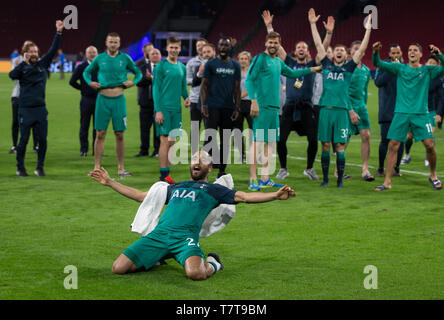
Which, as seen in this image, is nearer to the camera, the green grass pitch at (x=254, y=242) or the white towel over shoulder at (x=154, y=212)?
the green grass pitch at (x=254, y=242)

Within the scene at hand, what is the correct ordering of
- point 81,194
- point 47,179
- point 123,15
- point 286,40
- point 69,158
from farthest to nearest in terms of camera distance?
point 123,15 < point 286,40 < point 69,158 < point 47,179 < point 81,194

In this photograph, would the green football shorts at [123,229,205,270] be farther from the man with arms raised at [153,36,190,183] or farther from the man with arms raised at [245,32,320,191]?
the man with arms raised at [153,36,190,183]

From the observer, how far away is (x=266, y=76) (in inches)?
407

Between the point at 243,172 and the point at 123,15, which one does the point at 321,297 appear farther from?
the point at 123,15

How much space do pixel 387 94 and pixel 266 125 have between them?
2394 millimetres

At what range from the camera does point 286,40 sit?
49344 mm

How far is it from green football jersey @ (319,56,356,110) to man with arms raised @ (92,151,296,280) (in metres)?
4.49

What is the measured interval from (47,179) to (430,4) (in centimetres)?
3730

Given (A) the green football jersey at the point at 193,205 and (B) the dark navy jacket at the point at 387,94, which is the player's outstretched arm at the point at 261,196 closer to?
(A) the green football jersey at the point at 193,205

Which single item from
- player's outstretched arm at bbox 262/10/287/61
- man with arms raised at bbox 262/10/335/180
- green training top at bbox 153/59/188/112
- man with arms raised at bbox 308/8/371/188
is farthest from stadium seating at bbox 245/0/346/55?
man with arms raised at bbox 308/8/371/188

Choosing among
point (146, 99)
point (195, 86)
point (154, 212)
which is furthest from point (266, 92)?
point (154, 212)

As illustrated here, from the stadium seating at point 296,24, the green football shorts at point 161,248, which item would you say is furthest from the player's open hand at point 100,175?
the stadium seating at point 296,24

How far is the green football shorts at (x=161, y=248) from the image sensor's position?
5.82m
